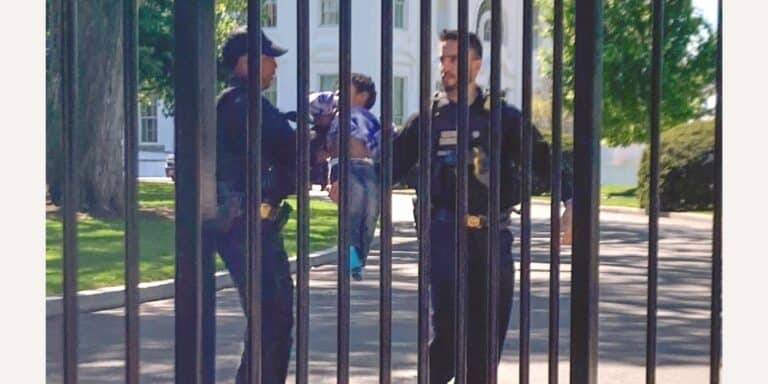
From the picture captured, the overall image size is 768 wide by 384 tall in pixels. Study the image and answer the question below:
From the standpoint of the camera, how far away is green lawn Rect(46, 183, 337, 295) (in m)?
11.3

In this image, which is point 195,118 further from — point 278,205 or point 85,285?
point 85,285

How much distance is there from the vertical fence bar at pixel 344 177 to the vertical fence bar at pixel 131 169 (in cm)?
47

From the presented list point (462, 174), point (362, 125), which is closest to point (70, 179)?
point (462, 174)

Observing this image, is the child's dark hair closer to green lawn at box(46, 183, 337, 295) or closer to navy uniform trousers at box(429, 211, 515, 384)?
green lawn at box(46, 183, 337, 295)

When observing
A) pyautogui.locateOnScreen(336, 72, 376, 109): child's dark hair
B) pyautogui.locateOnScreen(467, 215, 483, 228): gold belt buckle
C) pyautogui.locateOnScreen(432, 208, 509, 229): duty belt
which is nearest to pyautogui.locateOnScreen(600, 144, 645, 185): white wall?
pyautogui.locateOnScreen(336, 72, 376, 109): child's dark hair

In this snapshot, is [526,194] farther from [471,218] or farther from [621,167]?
[621,167]

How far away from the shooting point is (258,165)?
2621 mm

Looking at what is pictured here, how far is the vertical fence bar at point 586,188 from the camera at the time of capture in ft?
8.86

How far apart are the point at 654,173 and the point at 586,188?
19cm

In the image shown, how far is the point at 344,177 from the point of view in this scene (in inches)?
103

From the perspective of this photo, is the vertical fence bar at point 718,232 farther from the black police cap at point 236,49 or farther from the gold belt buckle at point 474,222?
the black police cap at point 236,49

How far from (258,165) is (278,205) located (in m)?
2.35

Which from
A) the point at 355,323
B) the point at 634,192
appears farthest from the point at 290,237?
the point at 634,192

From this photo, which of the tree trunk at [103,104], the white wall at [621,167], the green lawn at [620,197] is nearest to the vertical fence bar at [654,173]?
the tree trunk at [103,104]
